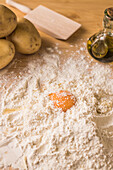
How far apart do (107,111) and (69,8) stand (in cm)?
79

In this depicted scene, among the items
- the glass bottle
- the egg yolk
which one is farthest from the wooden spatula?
the egg yolk

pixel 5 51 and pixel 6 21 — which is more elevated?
pixel 6 21

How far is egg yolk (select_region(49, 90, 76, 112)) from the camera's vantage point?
92 cm

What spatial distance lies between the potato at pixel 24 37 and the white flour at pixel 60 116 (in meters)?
0.09

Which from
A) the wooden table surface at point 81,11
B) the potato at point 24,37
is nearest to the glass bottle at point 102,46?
the wooden table surface at point 81,11

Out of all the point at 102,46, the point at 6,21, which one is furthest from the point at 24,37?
the point at 102,46

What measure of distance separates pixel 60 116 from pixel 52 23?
608mm

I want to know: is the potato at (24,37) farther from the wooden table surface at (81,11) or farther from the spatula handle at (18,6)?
the spatula handle at (18,6)

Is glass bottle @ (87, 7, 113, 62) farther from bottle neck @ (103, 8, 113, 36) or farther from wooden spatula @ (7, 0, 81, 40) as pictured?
wooden spatula @ (7, 0, 81, 40)

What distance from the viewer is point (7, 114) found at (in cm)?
92

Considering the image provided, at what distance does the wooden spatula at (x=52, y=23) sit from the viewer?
4.08 feet

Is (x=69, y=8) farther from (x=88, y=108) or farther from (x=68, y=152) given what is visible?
(x=68, y=152)

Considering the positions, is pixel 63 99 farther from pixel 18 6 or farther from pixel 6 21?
pixel 18 6

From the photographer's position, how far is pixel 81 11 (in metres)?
1.41
